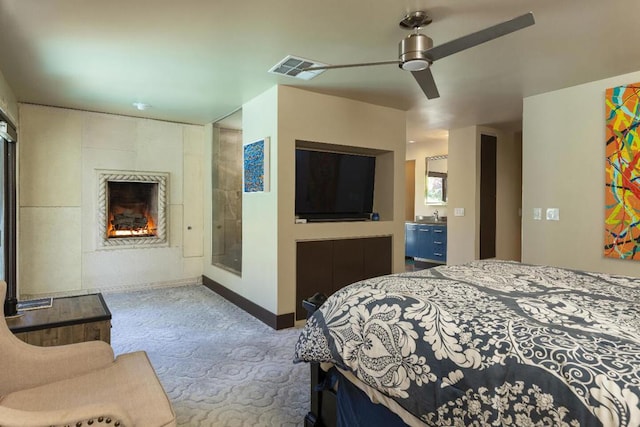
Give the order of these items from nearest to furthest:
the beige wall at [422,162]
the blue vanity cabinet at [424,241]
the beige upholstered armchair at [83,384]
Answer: the beige upholstered armchair at [83,384]
the blue vanity cabinet at [424,241]
the beige wall at [422,162]

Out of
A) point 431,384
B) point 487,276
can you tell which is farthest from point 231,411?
point 487,276

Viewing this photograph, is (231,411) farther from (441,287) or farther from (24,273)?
(24,273)

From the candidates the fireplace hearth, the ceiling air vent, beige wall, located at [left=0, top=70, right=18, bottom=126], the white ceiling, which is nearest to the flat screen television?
the white ceiling

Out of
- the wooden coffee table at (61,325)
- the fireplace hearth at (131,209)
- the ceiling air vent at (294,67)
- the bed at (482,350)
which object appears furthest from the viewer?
the fireplace hearth at (131,209)

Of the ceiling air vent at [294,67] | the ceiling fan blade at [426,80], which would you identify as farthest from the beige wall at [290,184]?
the ceiling fan blade at [426,80]

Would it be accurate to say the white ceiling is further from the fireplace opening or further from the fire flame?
the fire flame

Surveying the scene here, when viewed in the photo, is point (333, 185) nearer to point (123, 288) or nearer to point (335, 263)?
point (335, 263)

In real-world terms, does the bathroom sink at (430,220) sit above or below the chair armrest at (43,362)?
above

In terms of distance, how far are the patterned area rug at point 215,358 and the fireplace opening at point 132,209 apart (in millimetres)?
1004

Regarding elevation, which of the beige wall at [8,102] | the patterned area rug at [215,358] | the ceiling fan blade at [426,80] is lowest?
the patterned area rug at [215,358]

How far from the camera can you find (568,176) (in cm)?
376

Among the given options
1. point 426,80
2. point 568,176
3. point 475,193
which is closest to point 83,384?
point 426,80

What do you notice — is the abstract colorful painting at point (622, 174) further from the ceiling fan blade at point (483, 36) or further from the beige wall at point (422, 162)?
the beige wall at point (422, 162)

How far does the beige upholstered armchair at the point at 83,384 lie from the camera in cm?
141
